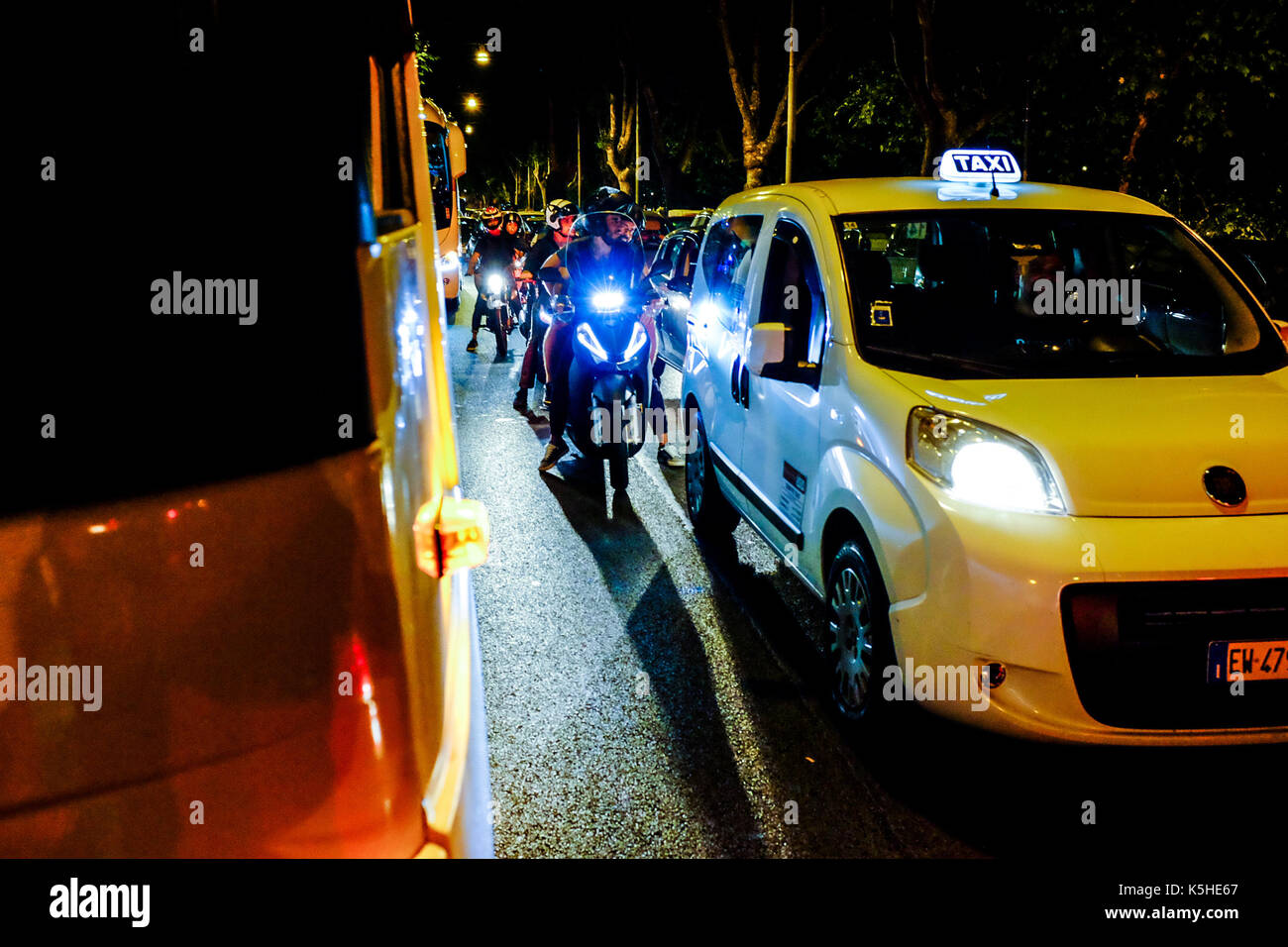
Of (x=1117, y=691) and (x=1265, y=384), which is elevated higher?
(x=1265, y=384)

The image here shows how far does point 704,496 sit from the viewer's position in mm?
6367

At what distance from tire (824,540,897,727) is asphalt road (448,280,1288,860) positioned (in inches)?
4.7

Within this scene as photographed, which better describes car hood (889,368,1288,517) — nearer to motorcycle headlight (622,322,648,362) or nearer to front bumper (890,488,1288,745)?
front bumper (890,488,1288,745)

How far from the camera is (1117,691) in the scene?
3225mm

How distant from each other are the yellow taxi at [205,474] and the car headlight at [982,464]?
2.28m

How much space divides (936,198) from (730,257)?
1625 mm

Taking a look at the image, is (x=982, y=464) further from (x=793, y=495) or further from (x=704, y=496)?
(x=704, y=496)

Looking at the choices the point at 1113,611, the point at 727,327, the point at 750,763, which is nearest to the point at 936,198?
the point at 727,327

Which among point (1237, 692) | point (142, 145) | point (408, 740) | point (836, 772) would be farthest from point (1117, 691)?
point (142, 145)

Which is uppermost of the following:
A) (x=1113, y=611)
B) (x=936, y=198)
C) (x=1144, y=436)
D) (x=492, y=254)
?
(x=492, y=254)

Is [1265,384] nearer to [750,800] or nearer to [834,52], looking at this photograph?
[750,800]

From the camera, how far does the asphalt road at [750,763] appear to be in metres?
3.38

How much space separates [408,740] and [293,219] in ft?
2.44
